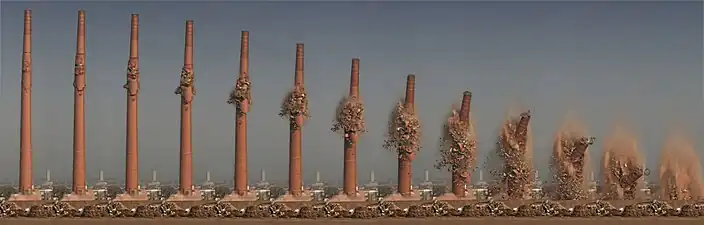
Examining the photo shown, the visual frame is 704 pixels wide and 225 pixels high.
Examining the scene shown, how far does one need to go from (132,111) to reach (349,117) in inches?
173

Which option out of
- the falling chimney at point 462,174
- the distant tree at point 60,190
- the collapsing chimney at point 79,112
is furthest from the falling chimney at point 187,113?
the falling chimney at point 462,174

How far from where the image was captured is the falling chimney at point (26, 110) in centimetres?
2097

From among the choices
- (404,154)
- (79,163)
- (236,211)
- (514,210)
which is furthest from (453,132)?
(79,163)

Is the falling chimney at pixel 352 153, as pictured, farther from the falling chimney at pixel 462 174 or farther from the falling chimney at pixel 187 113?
the falling chimney at pixel 187 113

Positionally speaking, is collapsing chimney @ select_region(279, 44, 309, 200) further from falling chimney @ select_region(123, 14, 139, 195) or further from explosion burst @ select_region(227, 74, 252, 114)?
falling chimney @ select_region(123, 14, 139, 195)

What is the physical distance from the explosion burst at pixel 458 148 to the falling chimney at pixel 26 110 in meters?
8.16

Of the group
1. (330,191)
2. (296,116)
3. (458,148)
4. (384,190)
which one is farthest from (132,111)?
(458,148)

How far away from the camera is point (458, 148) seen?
20.5 meters

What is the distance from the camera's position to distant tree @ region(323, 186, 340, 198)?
20.3m

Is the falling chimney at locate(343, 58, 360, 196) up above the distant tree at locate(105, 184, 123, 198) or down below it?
above

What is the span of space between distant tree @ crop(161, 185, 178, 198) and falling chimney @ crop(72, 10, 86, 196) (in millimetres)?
1726

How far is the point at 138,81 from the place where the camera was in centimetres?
2091

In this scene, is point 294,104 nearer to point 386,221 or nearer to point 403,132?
point 403,132

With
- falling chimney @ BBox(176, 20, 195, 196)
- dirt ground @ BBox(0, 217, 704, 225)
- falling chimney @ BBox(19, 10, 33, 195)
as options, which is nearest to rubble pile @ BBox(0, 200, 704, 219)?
dirt ground @ BBox(0, 217, 704, 225)
